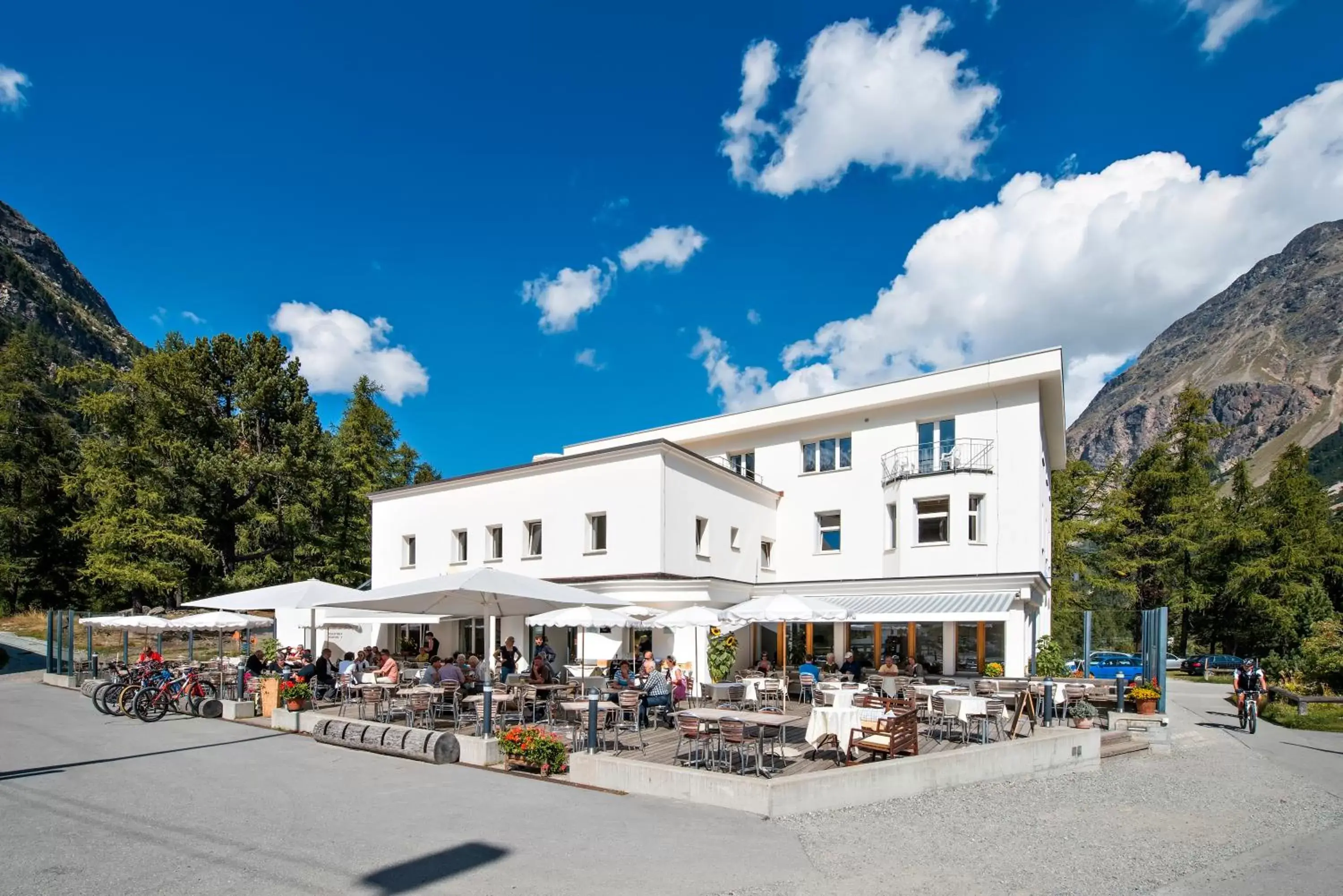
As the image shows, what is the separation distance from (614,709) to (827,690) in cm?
464

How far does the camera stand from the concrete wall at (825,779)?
9.41 m

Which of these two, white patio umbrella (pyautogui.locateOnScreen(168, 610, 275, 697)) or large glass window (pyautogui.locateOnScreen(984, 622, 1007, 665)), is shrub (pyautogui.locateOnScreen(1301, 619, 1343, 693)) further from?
white patio umbrella (pyautogui.locateOnScreen(168, 610, 275, 697))

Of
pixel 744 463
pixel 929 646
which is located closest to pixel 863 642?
pixel 929 646

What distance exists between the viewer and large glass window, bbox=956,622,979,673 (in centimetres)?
2353

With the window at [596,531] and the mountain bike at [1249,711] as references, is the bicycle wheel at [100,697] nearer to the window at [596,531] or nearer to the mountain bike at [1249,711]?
the window at [596,531]

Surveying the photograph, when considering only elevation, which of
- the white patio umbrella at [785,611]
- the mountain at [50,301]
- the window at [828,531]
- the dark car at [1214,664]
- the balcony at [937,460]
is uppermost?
the mountain at [50,301]

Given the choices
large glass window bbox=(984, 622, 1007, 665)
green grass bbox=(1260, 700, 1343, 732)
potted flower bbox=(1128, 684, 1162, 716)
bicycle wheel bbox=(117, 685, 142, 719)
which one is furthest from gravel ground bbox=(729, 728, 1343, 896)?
bicycle wheel bbox=(117, 685, 142, 719)

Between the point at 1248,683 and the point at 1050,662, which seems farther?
the point at 1050,662

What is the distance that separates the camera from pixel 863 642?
25.4 metres

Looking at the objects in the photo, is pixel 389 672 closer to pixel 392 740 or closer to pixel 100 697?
pixel 392 740

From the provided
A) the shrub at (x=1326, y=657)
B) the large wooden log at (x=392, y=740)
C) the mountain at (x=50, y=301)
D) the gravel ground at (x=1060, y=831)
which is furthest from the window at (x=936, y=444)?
the mountain at (x=50, y=301)

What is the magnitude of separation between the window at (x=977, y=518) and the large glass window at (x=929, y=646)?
3.12 m

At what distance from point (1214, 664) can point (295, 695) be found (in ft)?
152

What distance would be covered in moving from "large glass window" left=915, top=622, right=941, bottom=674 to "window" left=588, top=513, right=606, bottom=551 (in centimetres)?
992
